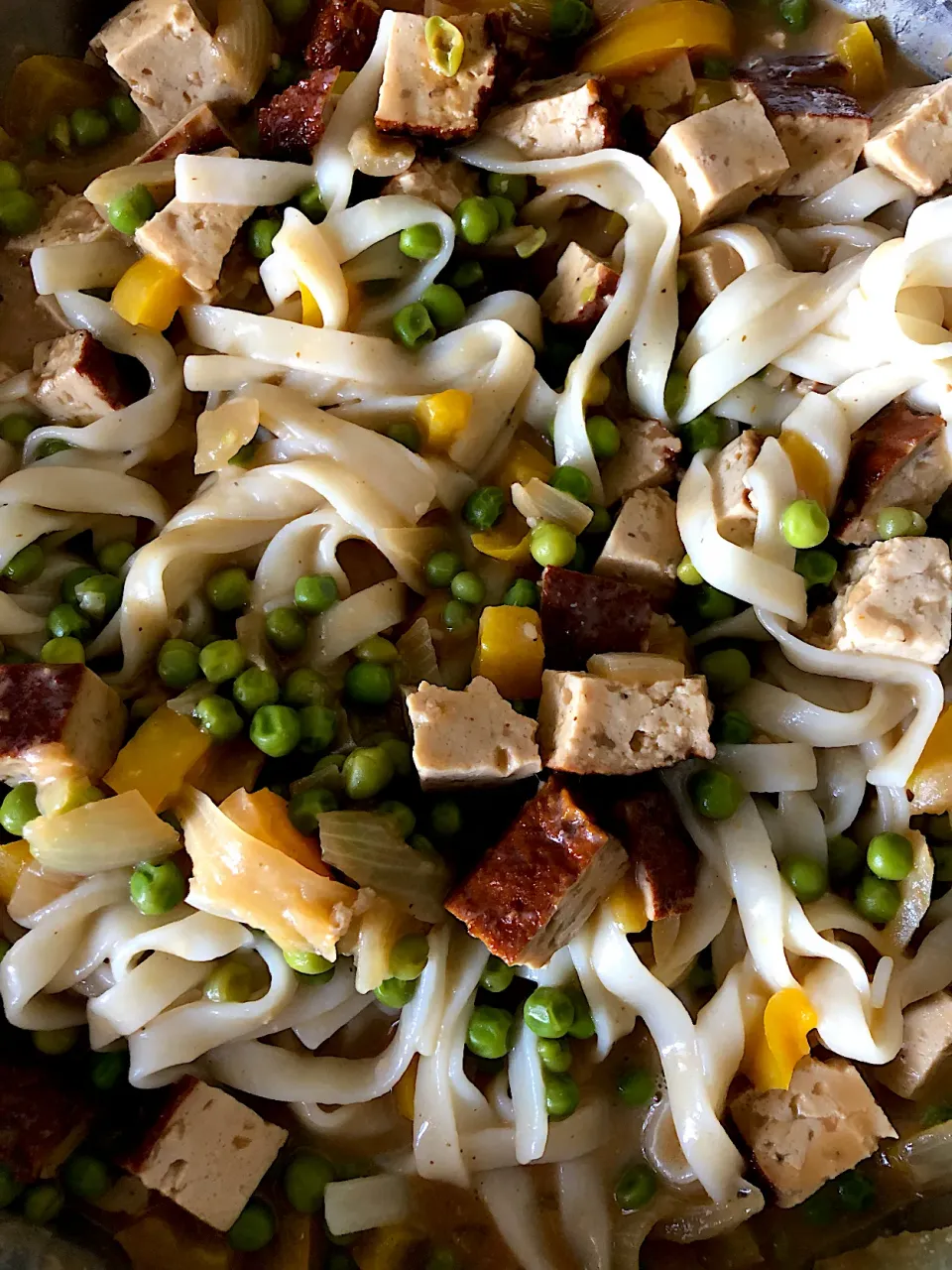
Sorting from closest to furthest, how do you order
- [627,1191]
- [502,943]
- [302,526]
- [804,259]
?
1. [502,943]
2. [627,1191]
3. [302,526]
4. [804,259]

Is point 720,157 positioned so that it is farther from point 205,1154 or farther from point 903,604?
point 205,1154

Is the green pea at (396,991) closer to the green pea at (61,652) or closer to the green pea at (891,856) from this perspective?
the green pea at (61,652)

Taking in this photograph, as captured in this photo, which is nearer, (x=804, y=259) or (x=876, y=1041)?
(x=876, y=1041)

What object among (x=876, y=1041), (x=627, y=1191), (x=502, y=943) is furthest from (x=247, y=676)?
(x=876, y=1041)

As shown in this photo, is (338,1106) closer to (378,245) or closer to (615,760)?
(615,760)

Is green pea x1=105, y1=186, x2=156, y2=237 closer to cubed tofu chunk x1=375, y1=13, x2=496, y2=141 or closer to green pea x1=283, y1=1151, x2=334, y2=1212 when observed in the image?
cubed tofu chunk x1=375, y1=13, x2=496, y2=141

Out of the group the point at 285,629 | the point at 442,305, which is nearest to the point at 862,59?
the point at 442,305

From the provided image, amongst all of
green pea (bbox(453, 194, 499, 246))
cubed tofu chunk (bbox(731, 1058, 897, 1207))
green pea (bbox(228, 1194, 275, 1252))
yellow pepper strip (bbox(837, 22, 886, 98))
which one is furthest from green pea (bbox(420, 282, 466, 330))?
green pea (bbox(228, 1194, 275, 1252))
